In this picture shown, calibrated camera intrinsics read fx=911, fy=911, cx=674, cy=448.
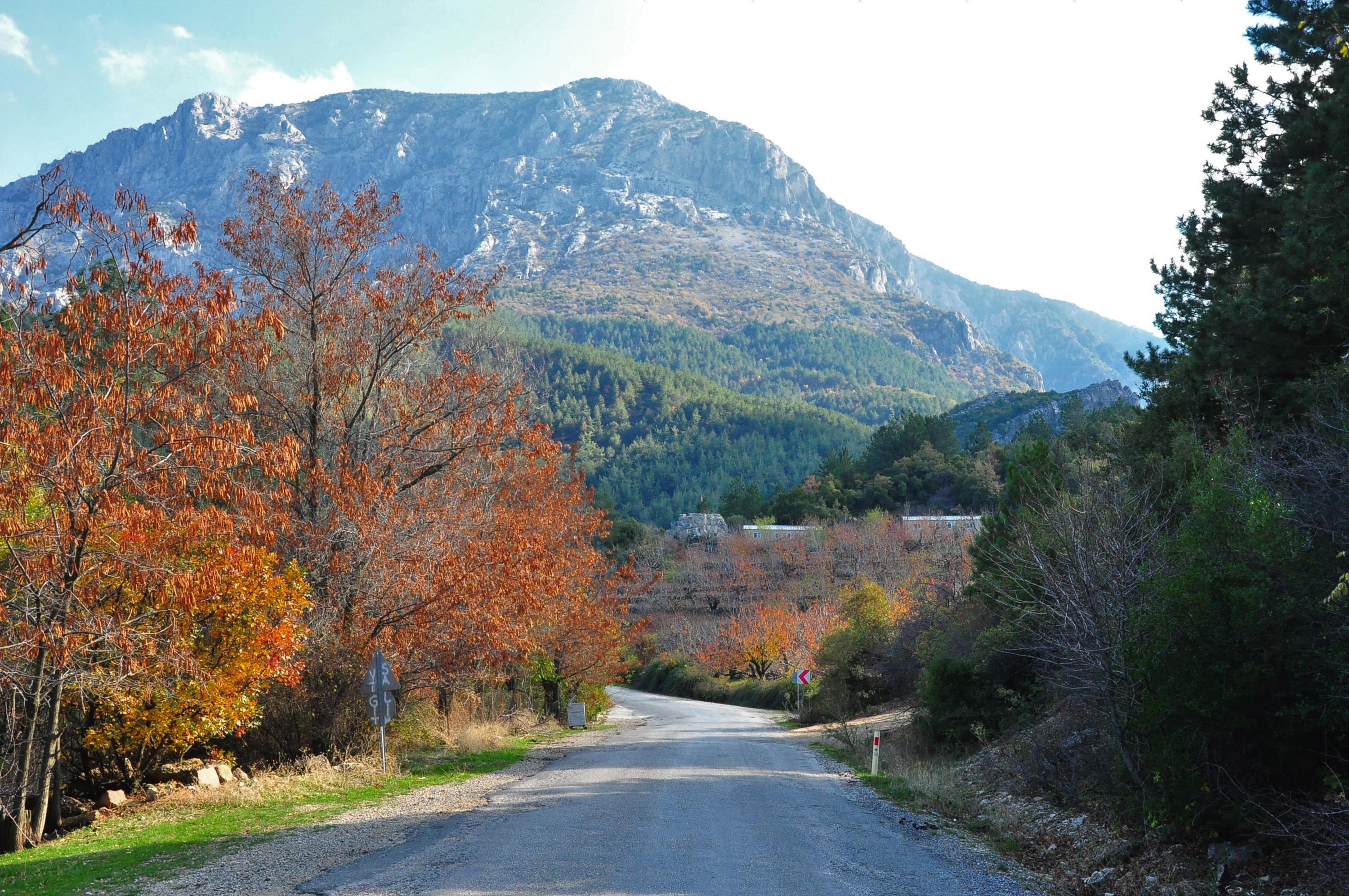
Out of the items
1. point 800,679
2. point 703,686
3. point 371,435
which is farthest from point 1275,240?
point 703,686

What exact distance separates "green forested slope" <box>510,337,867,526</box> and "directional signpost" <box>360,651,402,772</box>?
99.2 metres

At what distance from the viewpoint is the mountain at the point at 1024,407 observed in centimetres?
10819

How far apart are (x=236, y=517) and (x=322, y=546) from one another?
4118 mm

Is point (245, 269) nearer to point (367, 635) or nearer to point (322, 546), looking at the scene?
point (322, 546)

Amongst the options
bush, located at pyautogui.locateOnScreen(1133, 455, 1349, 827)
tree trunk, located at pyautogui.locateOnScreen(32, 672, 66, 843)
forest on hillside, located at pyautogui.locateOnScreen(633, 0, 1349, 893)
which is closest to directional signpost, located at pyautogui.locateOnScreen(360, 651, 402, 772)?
tree trunk, located at pyautogui.locateOnScreen(32, 672, 66, 843)

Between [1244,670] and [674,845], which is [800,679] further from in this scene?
[1244,670]

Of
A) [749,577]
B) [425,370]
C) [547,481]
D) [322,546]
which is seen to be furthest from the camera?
[749,577]

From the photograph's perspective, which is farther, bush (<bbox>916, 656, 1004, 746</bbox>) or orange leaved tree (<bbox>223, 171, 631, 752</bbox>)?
bush (<bbox>916, 656, 1004, 746</bbox>)

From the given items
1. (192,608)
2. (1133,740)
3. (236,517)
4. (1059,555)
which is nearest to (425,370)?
(236,517)

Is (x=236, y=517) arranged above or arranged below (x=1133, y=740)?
above

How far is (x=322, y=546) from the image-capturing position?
18.5 metres

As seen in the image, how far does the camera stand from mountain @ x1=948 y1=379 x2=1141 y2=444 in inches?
4259

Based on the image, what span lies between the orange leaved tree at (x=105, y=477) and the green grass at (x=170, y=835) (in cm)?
152

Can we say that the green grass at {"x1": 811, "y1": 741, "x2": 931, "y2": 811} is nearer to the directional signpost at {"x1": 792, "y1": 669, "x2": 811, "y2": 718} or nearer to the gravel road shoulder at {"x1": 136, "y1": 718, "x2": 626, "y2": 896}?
the gravel road shoulder at {"x1": 136, "y1": 718, "x2": 626, "y2": 896}
